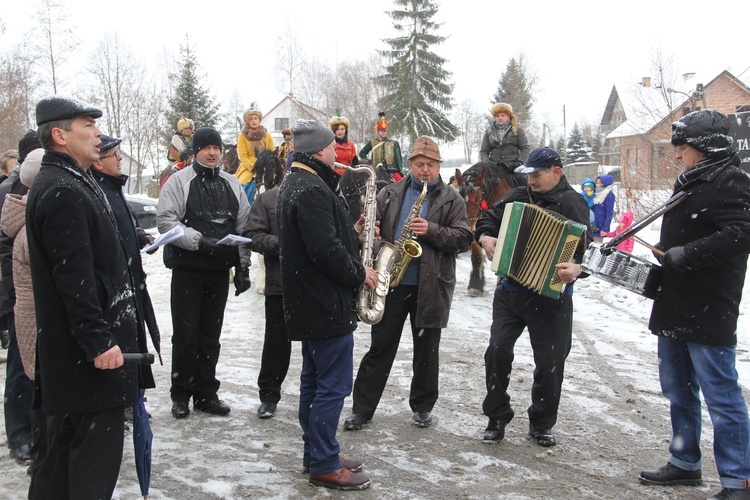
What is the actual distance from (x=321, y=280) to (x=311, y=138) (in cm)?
93

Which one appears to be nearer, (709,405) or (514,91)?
(709,405)

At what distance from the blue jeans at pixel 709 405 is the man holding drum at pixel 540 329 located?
2.51 ft

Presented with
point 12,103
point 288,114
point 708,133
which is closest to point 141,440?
point 708,133

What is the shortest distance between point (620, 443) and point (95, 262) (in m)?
3.91

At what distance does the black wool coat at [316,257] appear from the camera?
3.96 meters

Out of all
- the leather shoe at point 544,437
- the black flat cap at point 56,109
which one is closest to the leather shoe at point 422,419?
the leather shoe at point 544,437

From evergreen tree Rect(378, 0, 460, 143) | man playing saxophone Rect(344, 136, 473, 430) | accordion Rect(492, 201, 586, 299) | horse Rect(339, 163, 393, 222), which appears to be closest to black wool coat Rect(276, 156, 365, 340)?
man playing saxophone Rect(344, 136, 473, 430)

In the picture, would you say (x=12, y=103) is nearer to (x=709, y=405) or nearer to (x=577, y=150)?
(x=709, y=405)

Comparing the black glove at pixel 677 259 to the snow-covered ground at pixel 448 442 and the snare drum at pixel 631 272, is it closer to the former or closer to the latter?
the snare drum at pixel 631 272

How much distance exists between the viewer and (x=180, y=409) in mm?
5355

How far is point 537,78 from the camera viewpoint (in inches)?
2349

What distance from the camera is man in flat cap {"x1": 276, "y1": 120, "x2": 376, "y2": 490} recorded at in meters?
3.97

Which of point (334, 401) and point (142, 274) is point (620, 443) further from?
point (142, 274)

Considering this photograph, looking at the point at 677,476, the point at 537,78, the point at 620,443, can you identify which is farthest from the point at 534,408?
the point at 537,78
